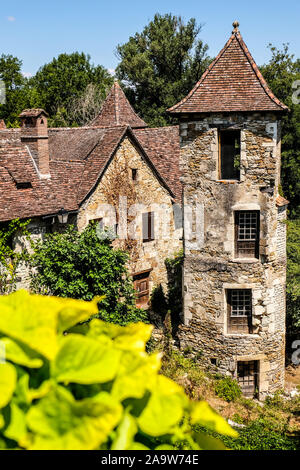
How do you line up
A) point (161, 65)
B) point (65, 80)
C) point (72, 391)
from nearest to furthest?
point (72, 391) < point (161, 65) < point (65, 80)

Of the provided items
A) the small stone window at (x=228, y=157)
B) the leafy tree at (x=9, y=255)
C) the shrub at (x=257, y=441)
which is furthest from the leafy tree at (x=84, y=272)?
the shrub at (x=257, y=441)

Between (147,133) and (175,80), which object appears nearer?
(147,133)

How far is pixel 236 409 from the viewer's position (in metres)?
14.2

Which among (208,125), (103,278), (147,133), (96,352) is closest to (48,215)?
(103,278)

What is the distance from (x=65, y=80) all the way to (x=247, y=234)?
149 feet

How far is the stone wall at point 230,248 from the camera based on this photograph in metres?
14.6

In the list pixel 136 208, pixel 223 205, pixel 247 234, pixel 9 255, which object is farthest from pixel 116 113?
pixel 9 255

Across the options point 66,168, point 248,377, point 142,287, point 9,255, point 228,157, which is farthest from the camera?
point 142,287

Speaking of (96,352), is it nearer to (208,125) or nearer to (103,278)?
(103,278)

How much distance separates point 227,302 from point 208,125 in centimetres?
565

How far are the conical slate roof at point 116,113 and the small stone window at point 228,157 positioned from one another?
1153 centimetres

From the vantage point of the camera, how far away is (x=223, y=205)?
1503cm

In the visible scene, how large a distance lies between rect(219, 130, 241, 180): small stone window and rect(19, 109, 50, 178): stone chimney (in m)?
6.12

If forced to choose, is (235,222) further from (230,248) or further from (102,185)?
(102,185)
